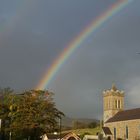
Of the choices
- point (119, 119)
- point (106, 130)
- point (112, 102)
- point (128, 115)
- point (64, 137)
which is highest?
point (112, 102)

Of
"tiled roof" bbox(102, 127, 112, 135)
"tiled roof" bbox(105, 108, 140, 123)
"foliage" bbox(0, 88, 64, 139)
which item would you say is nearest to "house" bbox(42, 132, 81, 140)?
"foliage" bbox(0, 88, 64, 139)

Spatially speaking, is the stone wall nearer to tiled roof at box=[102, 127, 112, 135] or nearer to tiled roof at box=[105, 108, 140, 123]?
tiled roof at box=[102, 127, 112, 135]

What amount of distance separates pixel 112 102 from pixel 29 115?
85.5 meters

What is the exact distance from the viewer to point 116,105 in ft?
506

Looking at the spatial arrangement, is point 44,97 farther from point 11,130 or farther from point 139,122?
point 139,122

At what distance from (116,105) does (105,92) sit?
8204 mm

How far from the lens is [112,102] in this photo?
153 m

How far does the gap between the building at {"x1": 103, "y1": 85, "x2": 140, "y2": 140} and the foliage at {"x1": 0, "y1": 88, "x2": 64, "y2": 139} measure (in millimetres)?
48186

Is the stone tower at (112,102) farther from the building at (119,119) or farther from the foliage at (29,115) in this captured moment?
the foliage at (29,115)

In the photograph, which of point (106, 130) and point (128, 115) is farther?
point (106, 130)

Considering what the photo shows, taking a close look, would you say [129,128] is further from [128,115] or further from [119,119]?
[119,119]

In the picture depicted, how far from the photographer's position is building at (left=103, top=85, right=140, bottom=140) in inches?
4628

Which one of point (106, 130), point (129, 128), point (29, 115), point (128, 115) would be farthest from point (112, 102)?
point (29, 115)

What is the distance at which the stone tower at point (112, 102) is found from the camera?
15324 centimetres
